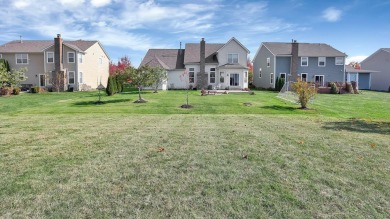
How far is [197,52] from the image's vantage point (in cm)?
A: 4328

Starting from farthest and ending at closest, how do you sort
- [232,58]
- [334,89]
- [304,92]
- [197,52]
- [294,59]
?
1. [197,52]
2. [294,59]
3. [232,58]
4. [334,89]
5. [304,92]

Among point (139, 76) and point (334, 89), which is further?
point (334, 89)

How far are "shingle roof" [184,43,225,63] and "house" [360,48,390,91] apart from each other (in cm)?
2893

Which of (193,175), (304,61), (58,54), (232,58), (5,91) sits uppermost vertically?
(58,54)

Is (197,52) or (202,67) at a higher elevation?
(197,52)

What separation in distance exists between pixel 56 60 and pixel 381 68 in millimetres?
52414

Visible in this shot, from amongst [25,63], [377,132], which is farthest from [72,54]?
[377,132]

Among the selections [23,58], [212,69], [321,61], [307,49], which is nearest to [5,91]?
[23,58]

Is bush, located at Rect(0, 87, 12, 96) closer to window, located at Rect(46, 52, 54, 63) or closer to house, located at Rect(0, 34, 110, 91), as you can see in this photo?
house, located at Rect(0, 34, 110, 91)

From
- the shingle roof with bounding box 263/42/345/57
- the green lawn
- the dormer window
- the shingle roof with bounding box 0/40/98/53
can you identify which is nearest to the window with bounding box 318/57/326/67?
the shingle roof with bounding box 263/42/345/57

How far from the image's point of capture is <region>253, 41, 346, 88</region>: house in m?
41.9

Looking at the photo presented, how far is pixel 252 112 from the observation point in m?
16.7

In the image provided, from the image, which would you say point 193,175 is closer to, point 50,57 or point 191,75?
point 191,75

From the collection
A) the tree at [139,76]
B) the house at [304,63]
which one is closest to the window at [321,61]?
the house at [304,63]
